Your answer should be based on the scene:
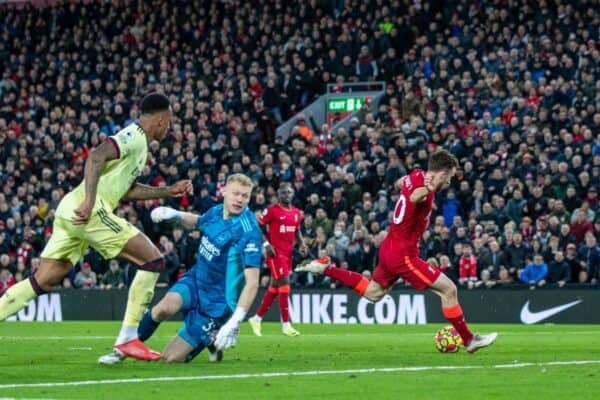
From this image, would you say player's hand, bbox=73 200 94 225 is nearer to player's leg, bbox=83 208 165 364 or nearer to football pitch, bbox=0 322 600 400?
player's leg, bbox=83 208 165 364

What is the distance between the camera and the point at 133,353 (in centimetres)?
1198

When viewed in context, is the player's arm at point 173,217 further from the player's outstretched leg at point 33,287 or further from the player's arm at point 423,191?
the player's arm at point 423,191

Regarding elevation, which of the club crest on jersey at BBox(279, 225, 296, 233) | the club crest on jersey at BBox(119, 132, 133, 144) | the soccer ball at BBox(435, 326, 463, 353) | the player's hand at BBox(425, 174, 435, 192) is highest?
the club crest on jersey at BBox(119, 132, 133, 144)

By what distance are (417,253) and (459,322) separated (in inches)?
42.0

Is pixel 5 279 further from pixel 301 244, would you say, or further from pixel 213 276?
pixel 213 276

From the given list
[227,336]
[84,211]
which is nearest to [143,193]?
[84,211]

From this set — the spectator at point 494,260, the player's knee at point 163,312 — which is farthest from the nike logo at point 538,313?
the player's knee at point 163,312

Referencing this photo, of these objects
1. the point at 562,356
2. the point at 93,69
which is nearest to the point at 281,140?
the point at 93,69

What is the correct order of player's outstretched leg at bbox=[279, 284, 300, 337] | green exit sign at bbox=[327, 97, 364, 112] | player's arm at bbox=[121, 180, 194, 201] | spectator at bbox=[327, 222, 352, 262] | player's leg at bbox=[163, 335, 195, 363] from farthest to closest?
green exit sign at bbox=[327, 97, 364, 112]
spectator at bbox=[327, 222, 352, 262]
player's outstretched leg at bbox=[279, 284, 300, 337]
player's arm at bbox=[121, 180, 194, 201]
player's leg at bbox=[163, 335, 195, 363]

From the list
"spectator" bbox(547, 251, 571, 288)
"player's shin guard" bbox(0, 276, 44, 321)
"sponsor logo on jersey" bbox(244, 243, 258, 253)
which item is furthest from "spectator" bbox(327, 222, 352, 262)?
"player's shin guard" bbox(0, 276, 44, 321)

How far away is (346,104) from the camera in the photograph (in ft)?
118

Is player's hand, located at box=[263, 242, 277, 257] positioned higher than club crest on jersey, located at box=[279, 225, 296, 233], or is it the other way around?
club crest on jersey, located at box=[279, 225, 296, 233]

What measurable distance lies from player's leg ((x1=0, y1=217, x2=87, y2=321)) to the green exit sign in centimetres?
2389

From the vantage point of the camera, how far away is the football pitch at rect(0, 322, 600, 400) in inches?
364
